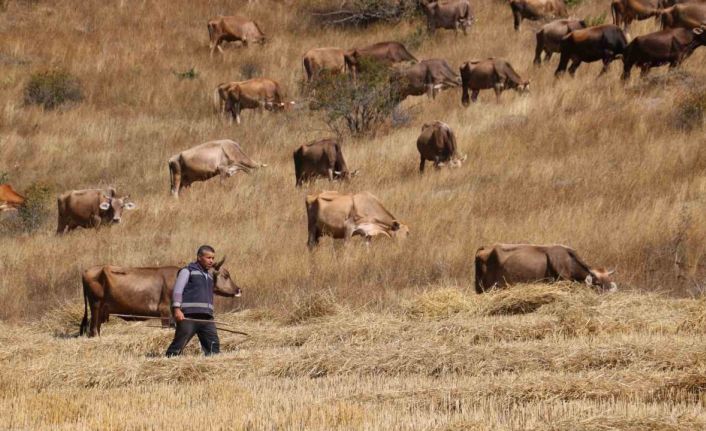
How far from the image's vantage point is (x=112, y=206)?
26.2m

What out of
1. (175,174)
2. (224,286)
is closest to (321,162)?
(175,174)

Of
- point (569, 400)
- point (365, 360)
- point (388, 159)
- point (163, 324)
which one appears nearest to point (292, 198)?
point (388, 159)

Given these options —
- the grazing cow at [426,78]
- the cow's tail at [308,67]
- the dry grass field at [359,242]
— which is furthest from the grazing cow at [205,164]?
the cow's tail at [308,67]

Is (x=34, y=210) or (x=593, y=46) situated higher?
(x=593, y=46)

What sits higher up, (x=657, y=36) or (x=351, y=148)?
(x=657, y=36)

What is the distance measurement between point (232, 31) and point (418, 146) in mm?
15168

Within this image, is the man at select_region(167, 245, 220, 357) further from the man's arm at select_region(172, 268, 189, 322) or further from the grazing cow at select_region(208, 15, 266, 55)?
the grazing cow at select_region(208, 15, 266, 55)

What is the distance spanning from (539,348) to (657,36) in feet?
61.9

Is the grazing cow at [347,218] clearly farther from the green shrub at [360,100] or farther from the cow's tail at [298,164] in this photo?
the green shrub at [360,100]

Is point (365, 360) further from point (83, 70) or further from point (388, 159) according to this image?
point (83, 70)

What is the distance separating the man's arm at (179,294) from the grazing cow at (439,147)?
43.1 ft

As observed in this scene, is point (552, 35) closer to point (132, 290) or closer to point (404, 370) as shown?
point (132, 290)

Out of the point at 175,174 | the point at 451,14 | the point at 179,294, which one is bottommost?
the point at 175,174

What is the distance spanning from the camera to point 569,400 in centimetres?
1052
